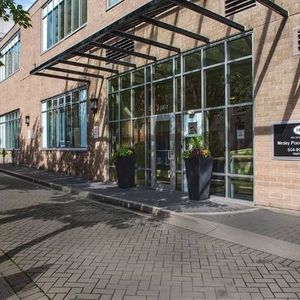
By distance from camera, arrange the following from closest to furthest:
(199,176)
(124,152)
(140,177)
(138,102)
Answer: (199,176) < (124,152) < (140,177) < (138,102)

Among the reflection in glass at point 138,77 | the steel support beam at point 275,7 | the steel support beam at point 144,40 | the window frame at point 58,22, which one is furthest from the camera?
the window frame at point 58,22

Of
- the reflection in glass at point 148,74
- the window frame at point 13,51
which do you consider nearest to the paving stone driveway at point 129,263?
the reflection in glass at point 148,74

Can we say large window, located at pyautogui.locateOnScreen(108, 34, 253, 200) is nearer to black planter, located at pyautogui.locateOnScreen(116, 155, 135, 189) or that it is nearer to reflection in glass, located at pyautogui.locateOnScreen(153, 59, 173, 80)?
reflection in glass, located at pyautogui.locateOnScreen(153, 59, 173, 80)

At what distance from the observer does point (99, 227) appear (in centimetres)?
922

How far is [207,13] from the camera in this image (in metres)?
10.1

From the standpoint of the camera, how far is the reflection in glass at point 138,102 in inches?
596

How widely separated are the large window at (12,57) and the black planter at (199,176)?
72.7 ft

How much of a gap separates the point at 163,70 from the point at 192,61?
140 centimetres

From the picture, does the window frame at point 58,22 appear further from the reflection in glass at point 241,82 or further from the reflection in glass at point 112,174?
the reflection in glass at point 241,82

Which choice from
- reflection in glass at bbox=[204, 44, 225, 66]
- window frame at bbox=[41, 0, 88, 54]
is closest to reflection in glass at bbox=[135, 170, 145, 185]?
reflection in glass at bbox=[204, 44, 225, 66]

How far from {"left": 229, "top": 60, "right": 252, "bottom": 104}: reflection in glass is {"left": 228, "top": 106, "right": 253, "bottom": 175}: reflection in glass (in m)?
0.24

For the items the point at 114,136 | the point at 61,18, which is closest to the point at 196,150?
the point at 114,136

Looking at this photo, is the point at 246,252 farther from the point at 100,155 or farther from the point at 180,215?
the point at 100,155

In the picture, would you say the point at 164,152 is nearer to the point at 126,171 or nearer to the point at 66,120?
the point at 126,171
